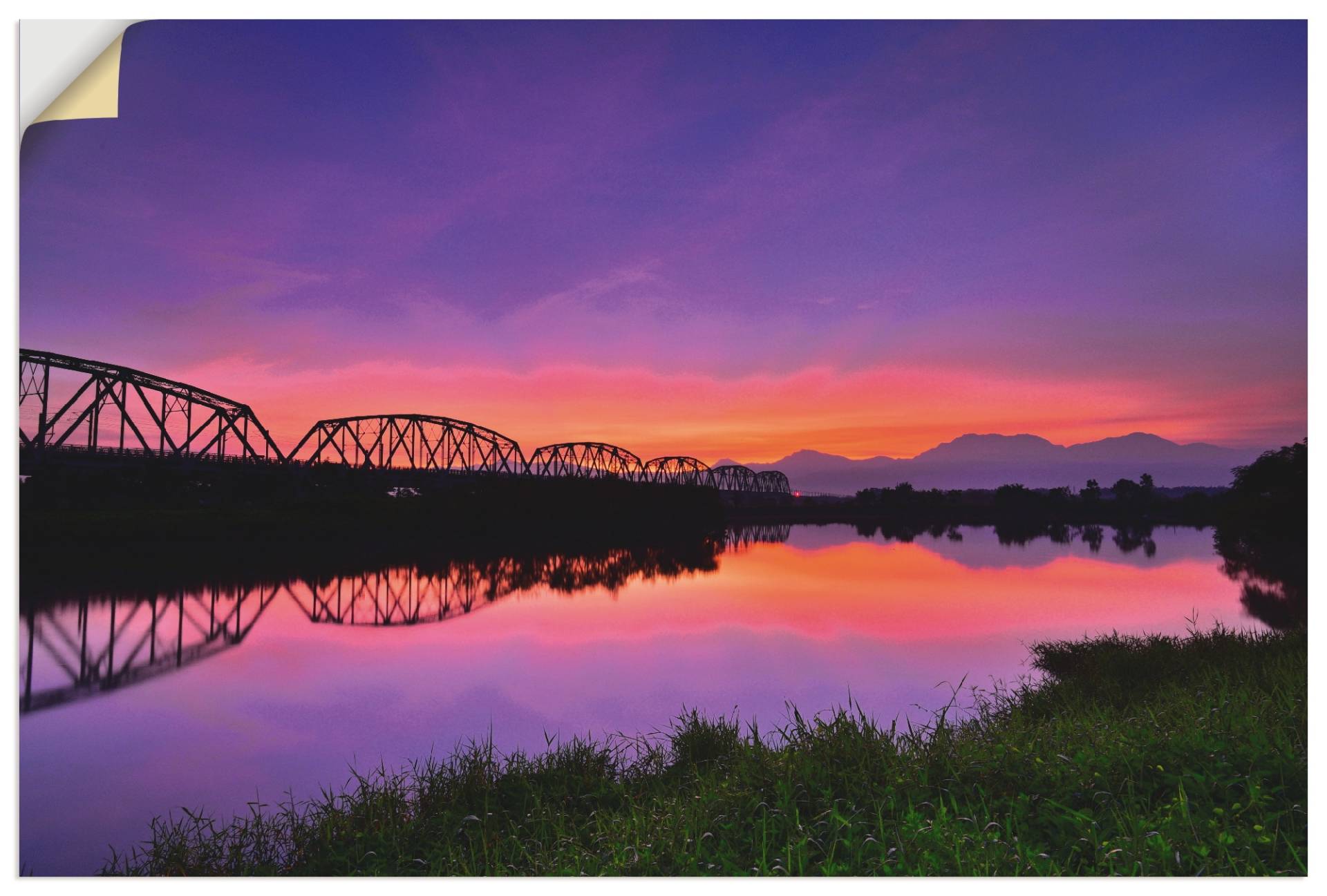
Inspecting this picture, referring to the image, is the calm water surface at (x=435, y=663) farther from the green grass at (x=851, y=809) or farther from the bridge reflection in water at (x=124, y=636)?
the green grass at (x=851, y=809)

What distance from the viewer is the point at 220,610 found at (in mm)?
13438

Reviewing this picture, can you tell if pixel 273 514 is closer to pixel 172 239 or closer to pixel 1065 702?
pixel 172 239

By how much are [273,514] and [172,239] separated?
18.2 meters

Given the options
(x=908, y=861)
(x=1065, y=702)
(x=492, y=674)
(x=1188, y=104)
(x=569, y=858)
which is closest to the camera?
(x=908, y=861)

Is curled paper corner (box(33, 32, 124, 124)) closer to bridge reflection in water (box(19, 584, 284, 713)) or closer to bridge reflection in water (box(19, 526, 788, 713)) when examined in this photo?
bridge reflection in water (box(19, 526, 788, 713))

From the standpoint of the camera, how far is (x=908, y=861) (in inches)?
115

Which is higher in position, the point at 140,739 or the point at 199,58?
the point at 199,58

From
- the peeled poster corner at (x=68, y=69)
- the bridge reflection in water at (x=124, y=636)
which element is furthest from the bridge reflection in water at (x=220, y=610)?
the peeled poster corner at (x=68, y=69)

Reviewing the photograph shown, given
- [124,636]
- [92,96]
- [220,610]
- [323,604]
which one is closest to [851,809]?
[92,96]

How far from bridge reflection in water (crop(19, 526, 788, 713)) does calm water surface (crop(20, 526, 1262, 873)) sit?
0.07 meters

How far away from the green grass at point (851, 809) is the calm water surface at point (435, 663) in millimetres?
1584

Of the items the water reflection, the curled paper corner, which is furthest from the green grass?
the curled paper corner

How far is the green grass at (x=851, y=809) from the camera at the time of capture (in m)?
2.94

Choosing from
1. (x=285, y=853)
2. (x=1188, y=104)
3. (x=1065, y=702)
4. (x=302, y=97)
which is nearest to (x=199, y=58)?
(x=302, y=97)
